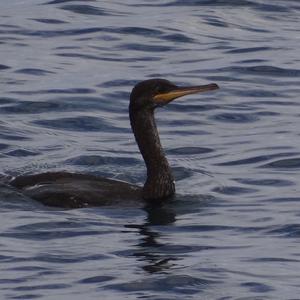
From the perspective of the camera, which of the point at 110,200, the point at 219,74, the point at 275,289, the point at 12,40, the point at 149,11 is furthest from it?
the point at 149,11

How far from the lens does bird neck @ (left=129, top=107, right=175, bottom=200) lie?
1595 cm

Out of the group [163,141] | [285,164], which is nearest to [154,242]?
[285,164]

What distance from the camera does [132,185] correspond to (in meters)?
16.1

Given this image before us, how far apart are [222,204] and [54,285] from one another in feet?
11.6

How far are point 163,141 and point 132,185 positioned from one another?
278cm

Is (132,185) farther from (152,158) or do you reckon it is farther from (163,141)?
(163,141)

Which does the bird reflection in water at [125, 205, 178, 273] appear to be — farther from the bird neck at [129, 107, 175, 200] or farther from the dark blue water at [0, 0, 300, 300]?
the bird neck at [129, 107, 175, 200]

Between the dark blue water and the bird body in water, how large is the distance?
17cm

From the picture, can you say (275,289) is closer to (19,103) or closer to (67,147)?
(67,147)

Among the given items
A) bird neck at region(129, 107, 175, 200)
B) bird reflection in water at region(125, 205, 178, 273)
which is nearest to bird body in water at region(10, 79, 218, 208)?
bird neck at region(129, 107, 175, 200)

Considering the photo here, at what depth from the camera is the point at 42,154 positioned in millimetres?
17875

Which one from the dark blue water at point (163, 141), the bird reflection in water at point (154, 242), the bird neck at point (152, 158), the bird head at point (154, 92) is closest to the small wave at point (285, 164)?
the dark blue water at point (163, 141)

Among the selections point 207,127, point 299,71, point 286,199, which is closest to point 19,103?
point 207,127

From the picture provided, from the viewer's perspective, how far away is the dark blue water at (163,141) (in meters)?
12.9
